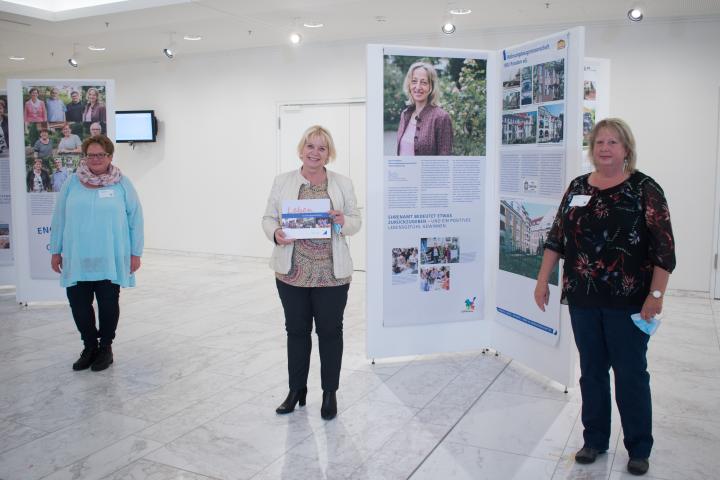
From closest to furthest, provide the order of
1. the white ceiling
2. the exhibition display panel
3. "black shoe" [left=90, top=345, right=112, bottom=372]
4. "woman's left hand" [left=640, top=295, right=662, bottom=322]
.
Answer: "woman's left hand" [left=640, top=295, right=662, bottom=322] < the exhibition display panel < "black shoe" [left=90, top=345, right=112, bottom=372] < the white ceiling

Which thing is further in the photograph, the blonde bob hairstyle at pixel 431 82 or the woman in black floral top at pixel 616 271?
the blonde bob hairstyle at pixel 431 82

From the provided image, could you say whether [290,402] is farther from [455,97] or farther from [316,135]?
[455,97]

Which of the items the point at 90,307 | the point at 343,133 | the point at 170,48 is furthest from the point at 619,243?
the point at 170,48

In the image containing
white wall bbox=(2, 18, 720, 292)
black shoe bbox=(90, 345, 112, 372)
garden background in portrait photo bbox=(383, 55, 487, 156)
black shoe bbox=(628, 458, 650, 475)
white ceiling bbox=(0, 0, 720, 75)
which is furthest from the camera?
white wall bbox=(2, 18, 720, 292)

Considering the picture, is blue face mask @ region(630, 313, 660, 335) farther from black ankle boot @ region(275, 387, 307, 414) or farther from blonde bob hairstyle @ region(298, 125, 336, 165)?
black ankle boot @ region(275, 387, 307, 414)

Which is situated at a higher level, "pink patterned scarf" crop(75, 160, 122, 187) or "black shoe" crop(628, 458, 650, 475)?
"pink patterned scarf" crop(75, 160, 122, 187)

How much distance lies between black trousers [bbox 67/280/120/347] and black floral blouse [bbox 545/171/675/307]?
3.05m

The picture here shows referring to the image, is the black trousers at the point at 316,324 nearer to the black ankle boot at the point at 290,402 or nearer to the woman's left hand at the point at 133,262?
the black ankle boot at the point at 290,402

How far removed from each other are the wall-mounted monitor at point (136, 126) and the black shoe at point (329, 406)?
7.52 meters

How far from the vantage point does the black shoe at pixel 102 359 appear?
448cm

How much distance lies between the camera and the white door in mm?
8539

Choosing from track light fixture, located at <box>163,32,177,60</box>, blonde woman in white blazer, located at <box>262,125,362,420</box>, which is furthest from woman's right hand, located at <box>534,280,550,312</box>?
track light fixture, located at <box>163,32,177,60</box>

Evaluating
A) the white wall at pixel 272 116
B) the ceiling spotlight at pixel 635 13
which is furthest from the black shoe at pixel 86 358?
the ceiling spotlight at pixel 635 13

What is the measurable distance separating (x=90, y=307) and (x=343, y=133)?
486 centimetres
